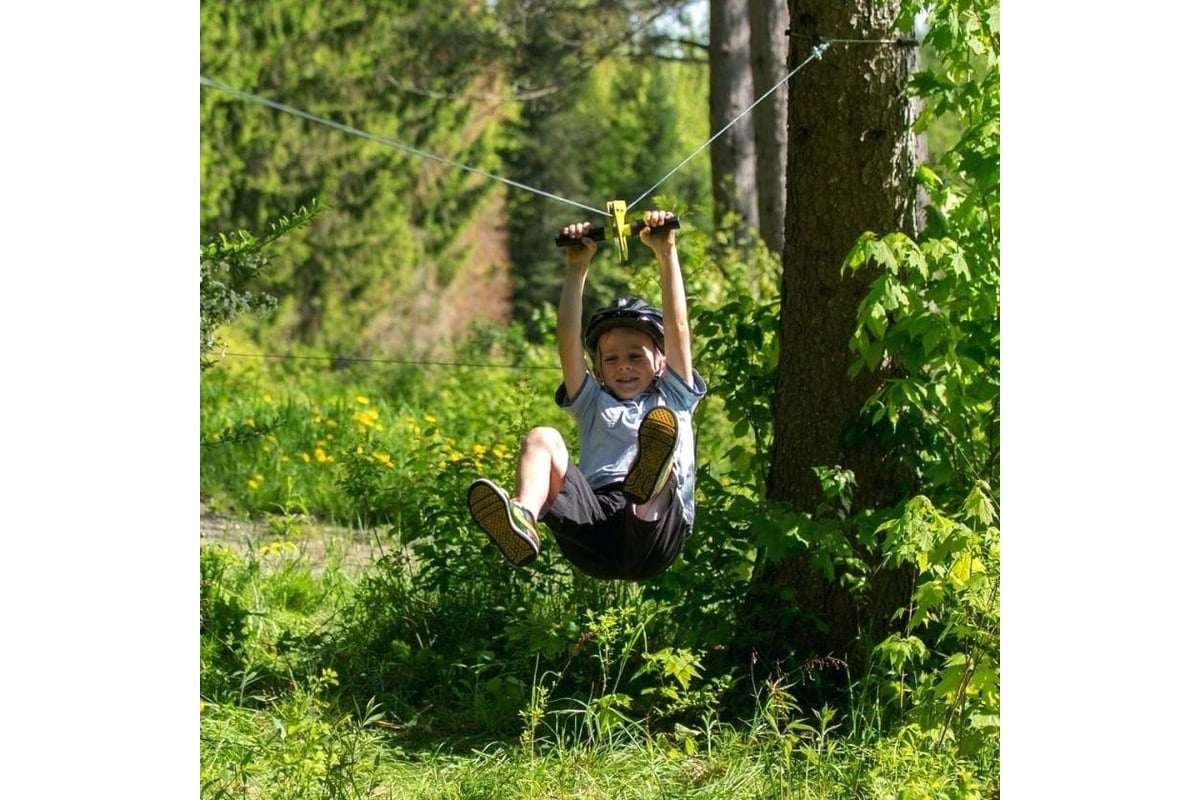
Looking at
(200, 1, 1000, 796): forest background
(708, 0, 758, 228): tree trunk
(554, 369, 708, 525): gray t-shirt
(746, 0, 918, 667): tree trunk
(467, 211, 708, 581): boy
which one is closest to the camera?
(467, 211, 708, 581): boy

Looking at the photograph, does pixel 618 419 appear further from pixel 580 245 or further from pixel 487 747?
pixel 487 747

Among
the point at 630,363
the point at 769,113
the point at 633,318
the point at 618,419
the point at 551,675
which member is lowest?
the point at 551,675

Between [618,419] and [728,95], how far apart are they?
6.96 meters

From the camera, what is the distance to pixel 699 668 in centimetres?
562

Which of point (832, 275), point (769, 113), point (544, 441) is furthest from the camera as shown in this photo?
point (769, 113)

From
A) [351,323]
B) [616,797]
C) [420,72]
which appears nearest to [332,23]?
[420,72]

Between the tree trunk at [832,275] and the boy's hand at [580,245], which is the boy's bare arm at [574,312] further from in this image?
the tree trunk at [832,275]

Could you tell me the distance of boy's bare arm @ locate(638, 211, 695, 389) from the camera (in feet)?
14.0

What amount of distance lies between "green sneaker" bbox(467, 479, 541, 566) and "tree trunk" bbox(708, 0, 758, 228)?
696cm

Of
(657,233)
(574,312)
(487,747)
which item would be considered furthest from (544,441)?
(487,747)

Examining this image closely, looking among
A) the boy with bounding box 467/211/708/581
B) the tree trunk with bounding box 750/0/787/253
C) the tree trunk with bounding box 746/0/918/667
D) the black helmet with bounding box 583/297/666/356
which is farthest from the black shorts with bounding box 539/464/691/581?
the tree trunk with bounding box 750/0/787/253

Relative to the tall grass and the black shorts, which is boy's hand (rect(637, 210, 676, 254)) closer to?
the black shorts

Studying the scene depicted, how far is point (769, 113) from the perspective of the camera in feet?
33.4
